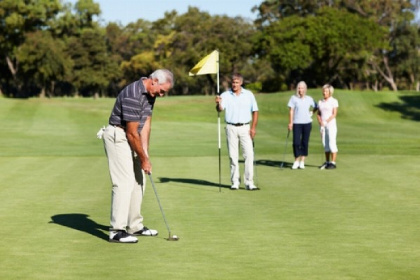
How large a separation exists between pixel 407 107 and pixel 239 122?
191 ft

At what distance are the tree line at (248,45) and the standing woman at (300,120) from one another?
70.9 m

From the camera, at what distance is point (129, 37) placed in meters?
144

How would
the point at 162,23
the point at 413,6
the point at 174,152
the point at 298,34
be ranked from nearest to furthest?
the point at 174,152 < the point at 298,34 < the point at 413,6 < the point at 162,23

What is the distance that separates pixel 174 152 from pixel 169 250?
1844cm

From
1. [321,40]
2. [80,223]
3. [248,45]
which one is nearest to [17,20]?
[248,45]

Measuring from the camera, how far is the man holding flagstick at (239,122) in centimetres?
1641

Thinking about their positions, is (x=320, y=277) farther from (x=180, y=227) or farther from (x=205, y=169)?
(x=205, y=169)

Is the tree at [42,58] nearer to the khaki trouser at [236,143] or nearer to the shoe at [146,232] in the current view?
the khaki trouser at [236,143]

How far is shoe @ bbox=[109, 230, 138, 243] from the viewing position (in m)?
10.2

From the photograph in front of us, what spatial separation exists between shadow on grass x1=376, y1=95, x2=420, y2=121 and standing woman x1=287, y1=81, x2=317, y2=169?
45817 millimetres

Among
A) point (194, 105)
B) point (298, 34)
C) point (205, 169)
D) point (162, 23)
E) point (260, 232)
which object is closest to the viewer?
point (260, 232)

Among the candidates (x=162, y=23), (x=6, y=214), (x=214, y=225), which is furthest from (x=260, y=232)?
(x=162, y=23)

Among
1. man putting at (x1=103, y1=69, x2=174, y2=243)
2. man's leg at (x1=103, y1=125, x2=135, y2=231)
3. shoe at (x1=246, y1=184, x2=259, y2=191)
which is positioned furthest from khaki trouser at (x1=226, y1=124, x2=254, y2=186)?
man's leg at (x1=103, y1=125, x2=135, y2=231)

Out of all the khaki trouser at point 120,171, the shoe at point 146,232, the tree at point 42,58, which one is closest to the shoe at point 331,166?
the shoe at point 146,232
